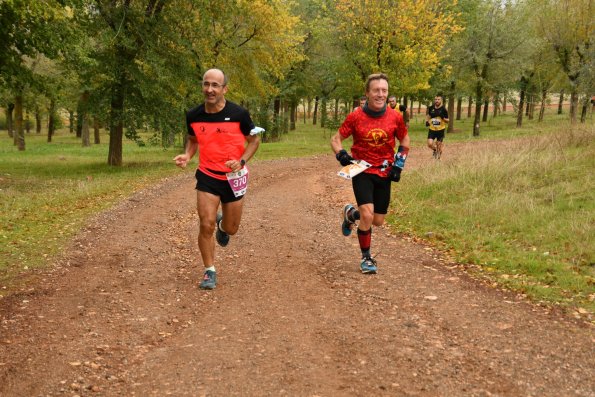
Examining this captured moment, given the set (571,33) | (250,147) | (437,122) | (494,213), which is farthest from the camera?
(571,33)

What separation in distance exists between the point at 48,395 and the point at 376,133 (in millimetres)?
4589

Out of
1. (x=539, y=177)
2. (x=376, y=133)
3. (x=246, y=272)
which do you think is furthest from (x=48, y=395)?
(x=539, y=177)

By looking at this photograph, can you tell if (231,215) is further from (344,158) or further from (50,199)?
(50,199)

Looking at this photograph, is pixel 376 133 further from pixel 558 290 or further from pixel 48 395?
pixel 48 395

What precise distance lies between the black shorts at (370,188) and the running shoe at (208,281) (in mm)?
1967

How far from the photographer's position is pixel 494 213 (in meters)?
9.57

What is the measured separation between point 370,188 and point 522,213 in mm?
3596

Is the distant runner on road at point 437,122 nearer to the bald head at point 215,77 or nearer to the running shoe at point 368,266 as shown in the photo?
the running shoe at point 368,266

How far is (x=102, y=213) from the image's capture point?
11.4 meters

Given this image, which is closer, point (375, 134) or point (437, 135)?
point (375, 134)

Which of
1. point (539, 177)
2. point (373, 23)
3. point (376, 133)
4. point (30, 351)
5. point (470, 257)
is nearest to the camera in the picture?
point (30, 351)

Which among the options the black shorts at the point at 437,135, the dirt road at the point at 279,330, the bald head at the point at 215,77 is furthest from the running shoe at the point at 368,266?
the black shorts at the point at 437,135

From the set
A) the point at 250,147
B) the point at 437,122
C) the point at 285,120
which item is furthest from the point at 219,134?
the point at 285,120

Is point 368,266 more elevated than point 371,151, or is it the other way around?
point 371,151
